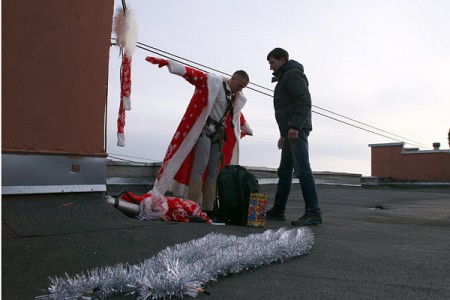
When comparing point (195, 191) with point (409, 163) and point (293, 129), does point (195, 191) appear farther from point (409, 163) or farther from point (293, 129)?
point (409, 163)

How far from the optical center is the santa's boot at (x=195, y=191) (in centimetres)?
415

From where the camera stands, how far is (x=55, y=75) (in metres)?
2.90

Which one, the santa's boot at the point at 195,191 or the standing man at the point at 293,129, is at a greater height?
the standing man at the point at 293,129

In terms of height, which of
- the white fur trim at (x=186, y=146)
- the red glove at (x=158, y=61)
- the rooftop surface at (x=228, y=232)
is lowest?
the rooftop surface at (x=228, y=232)

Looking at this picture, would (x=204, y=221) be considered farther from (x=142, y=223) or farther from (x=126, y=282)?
(x=126, y=282)

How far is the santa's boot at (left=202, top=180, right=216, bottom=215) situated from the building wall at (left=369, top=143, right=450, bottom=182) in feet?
45.0

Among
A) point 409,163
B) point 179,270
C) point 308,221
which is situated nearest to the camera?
point 179,270

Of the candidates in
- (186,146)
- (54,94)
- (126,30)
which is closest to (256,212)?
(186,146)

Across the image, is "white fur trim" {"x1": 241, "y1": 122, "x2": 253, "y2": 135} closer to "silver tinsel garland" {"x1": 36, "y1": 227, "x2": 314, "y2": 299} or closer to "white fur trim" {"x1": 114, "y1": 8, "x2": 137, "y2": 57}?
"white fur trim" {"x1": 114, "y1": 8, "x2": 137, "y2": 57}

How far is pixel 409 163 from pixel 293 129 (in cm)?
1494

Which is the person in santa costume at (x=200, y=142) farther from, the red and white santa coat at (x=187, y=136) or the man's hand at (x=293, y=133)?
the man's hand at (x=293, y=133)

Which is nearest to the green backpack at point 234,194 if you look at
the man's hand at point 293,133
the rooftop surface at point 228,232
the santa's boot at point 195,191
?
the rooftop surface at point 228,232

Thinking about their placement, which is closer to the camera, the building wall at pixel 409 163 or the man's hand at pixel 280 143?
the man's hand at pixel 280 143

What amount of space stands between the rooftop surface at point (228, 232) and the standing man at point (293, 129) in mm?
357
